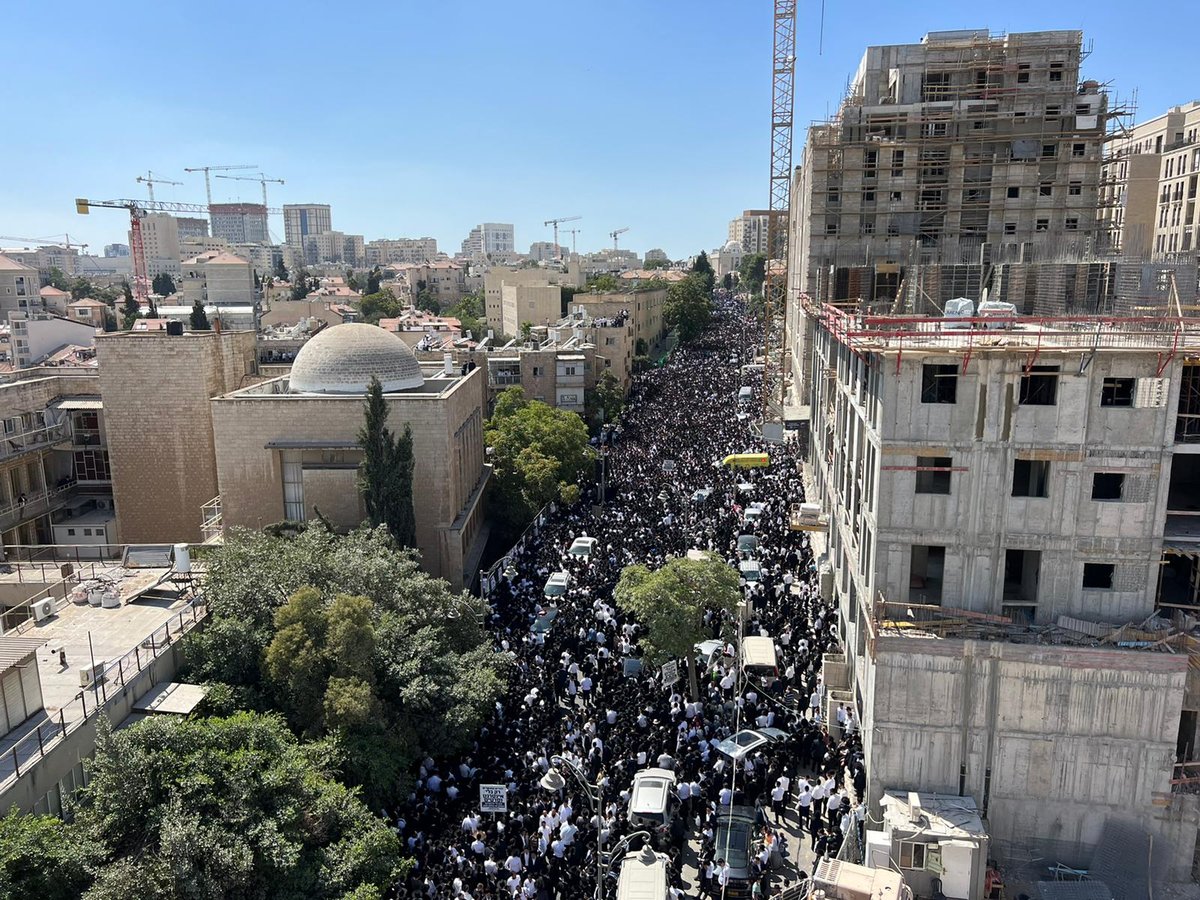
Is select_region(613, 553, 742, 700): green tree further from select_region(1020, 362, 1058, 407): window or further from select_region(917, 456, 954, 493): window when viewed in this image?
select_region(1020, 362, 1058, 407): window

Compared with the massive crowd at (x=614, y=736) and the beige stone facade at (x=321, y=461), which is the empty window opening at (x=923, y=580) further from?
the beige stone facade at (x=321, y=461)

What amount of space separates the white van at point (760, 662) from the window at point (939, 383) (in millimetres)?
7323

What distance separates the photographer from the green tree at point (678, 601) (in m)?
20.0

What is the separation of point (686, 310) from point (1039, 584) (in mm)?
73630

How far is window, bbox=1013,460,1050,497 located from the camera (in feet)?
55.5

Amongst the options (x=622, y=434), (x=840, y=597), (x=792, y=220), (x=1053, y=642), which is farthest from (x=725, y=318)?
(x=1053, y=642)

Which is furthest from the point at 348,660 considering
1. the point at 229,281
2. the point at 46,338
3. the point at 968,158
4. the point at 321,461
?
the point at 229,281

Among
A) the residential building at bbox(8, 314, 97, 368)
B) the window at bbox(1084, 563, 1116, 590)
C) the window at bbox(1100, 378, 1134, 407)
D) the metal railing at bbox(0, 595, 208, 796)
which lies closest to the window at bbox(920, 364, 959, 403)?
the window at bbox(1100, 378, 1134, 407)

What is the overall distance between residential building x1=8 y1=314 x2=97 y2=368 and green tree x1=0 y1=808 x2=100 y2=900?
5255cm

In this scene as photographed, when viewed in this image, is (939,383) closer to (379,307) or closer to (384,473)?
(384,473)

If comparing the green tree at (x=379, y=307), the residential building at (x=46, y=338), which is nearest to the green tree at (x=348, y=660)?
the residential building at (x=46, y=338)

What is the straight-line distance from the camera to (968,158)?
1587 inches

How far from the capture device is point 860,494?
2072 centimetres

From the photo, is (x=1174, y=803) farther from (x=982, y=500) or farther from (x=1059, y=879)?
(x=982, y=500)
